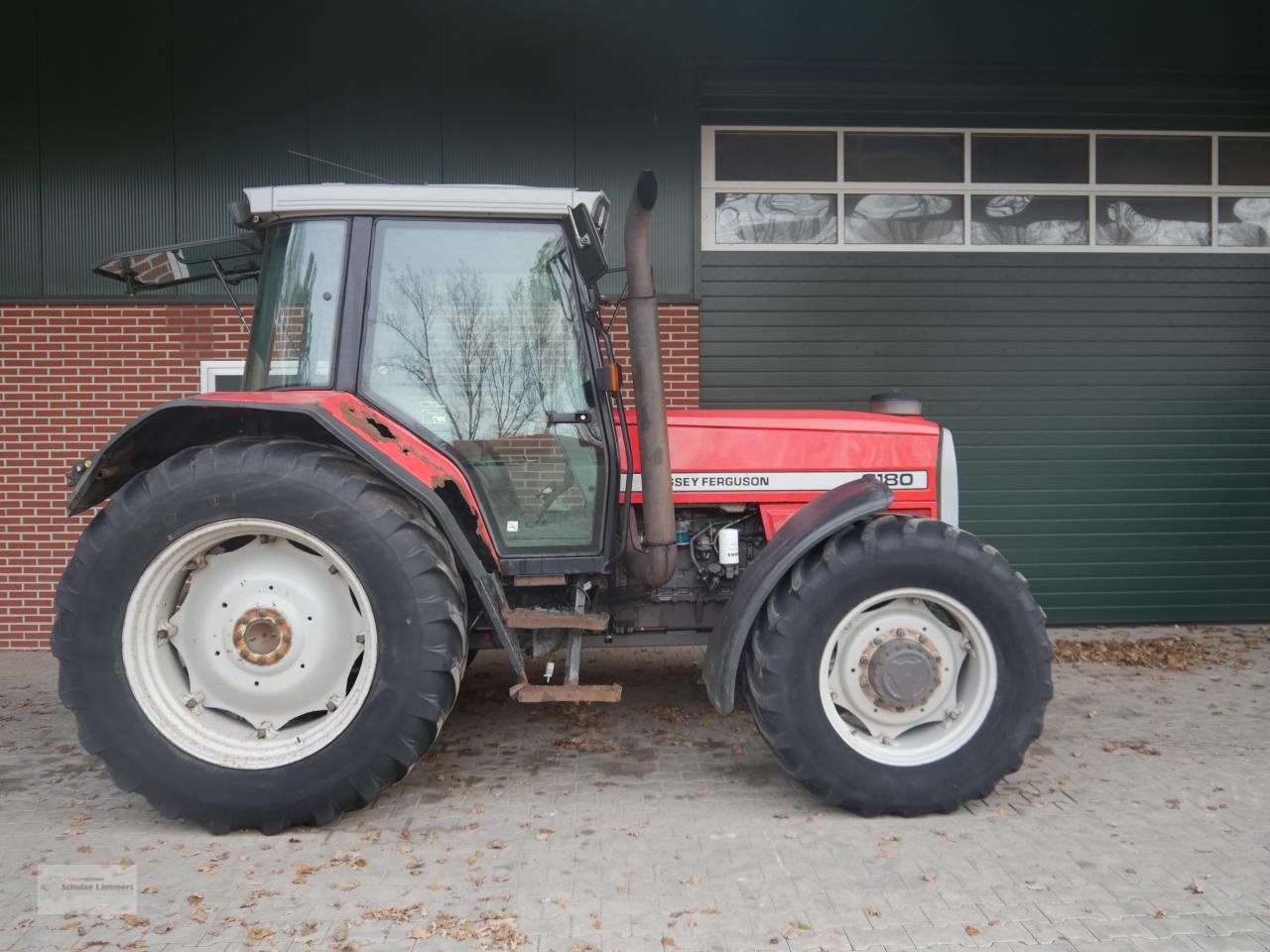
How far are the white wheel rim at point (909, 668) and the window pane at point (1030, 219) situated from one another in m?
4.79

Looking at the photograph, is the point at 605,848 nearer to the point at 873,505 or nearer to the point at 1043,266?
the point at 873,505

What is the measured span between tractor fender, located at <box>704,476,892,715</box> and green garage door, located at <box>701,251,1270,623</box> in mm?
3662

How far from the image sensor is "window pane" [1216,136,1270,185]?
25.2 ft

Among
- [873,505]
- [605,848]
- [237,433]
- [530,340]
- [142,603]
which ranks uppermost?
[530,340]

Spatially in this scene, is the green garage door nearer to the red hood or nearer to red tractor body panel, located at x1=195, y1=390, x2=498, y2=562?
the red hood

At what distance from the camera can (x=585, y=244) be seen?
384 centimetres

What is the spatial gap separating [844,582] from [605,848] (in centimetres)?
136

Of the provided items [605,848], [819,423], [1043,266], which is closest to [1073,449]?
[1043,266]

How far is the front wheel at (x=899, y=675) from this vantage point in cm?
362

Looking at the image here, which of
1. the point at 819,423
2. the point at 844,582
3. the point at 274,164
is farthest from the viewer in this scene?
the point at 274,164

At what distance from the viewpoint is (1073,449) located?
24.7 feet

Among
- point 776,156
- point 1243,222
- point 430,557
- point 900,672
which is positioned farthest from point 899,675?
point 1243,222

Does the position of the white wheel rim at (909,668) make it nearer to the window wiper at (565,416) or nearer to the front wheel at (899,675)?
the front wheel at (899,675)

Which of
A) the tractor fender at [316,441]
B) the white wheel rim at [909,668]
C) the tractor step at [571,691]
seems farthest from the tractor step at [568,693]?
the white wheel rim at [909,668]
